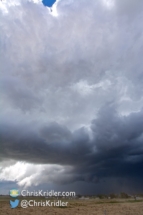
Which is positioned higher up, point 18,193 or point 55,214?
point 18,193

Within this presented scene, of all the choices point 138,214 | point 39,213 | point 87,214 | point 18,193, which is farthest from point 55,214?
point 138,214

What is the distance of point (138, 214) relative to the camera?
61531 mm

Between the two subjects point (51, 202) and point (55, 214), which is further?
point (51, 202)

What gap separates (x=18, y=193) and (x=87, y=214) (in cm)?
1864

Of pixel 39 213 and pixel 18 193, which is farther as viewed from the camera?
pixel 39 213

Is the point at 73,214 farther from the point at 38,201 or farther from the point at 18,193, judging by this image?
the point at 38,201

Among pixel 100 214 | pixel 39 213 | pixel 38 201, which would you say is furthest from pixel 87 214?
pixel 38 201

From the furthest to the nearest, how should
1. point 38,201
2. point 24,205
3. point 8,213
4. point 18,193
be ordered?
point 38,201 < point 24,205 < point 8,213 < point 18,193

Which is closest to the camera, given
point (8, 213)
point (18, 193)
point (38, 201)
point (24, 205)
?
point (18, 193)

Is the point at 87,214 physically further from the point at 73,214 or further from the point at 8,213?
the point at 8,213

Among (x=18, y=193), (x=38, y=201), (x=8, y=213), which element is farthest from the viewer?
(x=38, y=201)

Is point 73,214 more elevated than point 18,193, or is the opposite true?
point 18,193

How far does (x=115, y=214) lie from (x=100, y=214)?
3698mm

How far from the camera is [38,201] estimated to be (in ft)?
268
